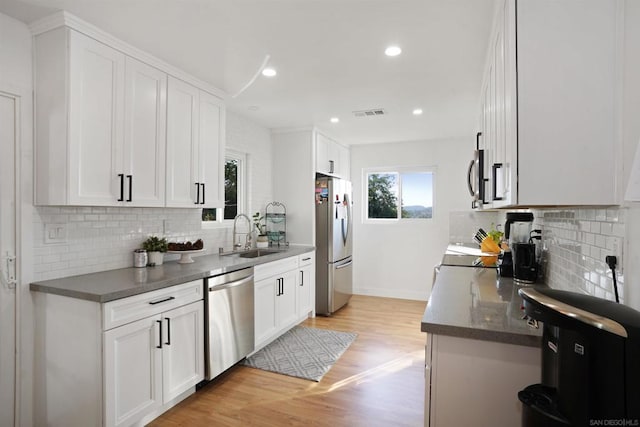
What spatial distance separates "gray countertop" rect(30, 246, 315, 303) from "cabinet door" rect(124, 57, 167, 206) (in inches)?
19.7

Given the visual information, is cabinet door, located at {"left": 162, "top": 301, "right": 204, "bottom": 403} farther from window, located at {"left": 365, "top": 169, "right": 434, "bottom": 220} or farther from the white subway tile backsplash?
window, located at {"left": 365, "top": 169, "right": 434, "bottom": 220}

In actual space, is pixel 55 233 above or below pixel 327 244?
above

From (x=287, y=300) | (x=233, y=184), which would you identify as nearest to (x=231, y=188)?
(x=233, y=184)

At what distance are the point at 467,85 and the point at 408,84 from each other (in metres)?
0.51

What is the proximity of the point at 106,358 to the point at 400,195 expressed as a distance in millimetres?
4635

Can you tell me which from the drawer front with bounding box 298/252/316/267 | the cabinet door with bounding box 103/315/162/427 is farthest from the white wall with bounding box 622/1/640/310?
the drawer front with bounding box 298/252/316/267

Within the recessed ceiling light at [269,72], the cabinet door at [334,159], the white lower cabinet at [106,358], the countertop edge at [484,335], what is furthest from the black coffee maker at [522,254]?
the cabinet door at [334,159]

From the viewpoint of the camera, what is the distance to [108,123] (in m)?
2.23

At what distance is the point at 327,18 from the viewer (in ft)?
6.56

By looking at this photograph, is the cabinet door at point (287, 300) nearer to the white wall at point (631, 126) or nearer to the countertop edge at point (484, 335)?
the countertop edge at point (484, 335)

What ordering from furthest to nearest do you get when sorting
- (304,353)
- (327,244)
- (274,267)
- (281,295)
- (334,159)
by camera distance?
(334,159) < (327,244) < (281,295) < (274,267) < (304,353)

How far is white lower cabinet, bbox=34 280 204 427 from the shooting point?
1.90 m

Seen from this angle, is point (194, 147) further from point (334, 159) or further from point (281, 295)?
point (334, 159)

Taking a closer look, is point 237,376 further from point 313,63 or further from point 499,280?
point 313,63
